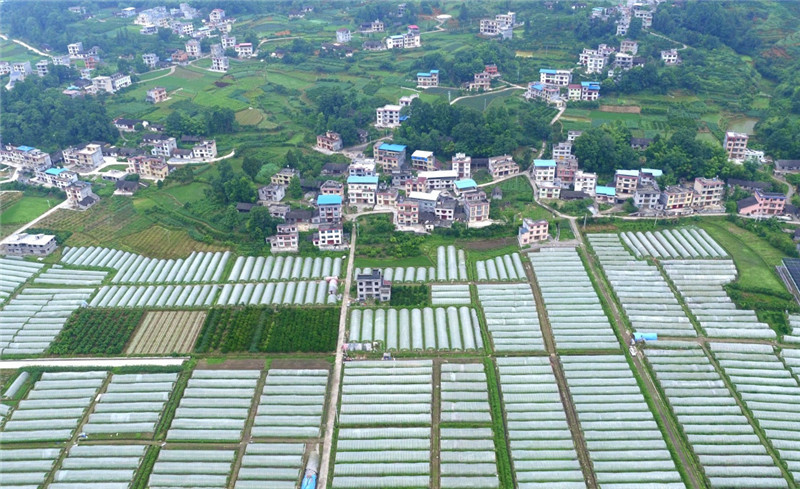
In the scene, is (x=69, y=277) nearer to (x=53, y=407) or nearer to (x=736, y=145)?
(x=53, y=407)

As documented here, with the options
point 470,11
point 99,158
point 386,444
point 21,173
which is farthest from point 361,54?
point 386,444

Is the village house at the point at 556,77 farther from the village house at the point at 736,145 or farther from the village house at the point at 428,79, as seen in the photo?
the village house at the point at 736,145

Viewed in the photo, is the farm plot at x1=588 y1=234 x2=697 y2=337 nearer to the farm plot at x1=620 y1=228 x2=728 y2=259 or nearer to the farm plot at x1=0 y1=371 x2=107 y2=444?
the farm plot at x1=620 y1=228 x2=728 y2=259

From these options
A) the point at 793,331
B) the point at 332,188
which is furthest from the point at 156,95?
the point at 793,331

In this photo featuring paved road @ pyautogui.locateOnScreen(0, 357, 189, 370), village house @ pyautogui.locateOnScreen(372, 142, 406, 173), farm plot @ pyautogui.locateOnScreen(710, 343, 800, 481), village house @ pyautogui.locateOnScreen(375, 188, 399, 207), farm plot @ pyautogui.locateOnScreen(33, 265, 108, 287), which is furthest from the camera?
village house @ pyautogui.locateOnScreen(372, 142, 406, 173)

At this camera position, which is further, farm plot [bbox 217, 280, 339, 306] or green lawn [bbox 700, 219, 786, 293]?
green lawn [bbox 700, 219, 786, 293]

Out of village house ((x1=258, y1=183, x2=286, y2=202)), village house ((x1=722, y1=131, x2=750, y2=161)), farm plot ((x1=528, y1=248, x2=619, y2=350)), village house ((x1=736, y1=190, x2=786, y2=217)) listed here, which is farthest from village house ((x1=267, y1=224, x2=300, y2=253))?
village house ((x1=722, y1=131, x2=750, y2=161))

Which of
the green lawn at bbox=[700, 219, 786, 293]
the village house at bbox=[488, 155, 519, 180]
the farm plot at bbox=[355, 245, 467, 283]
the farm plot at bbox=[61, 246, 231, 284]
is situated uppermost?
the village house at bbox=[488, 155, 519, 180]
